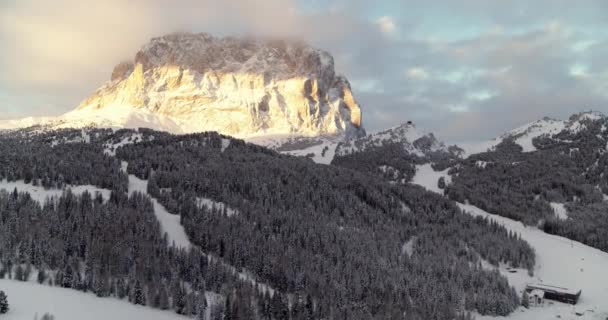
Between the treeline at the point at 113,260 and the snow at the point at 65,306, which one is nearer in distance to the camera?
the snow at the point at 65,306

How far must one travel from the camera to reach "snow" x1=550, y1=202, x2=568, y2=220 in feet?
456

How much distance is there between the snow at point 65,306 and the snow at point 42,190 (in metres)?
31.3

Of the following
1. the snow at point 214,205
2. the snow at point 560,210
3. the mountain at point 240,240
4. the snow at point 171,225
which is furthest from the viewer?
the snow at point 560,210

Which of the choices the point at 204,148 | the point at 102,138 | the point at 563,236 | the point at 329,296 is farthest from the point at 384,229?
the point at 102,138

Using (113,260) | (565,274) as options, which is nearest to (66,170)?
(113,260)

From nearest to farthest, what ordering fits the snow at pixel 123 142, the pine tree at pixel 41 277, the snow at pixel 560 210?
1. the pine tree at pixel 41 277
2. the snow at pixel 123 142
3. the snow at pixel 560 210

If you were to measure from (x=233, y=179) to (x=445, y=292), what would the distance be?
51499 mm

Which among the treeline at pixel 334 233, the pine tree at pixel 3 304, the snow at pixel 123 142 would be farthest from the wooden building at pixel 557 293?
the snow at pixel 123 142

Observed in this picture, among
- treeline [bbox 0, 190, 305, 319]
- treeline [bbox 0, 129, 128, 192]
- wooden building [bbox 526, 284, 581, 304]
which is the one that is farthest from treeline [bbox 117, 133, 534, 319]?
treeline [bbox 0, 190, 305, 319]

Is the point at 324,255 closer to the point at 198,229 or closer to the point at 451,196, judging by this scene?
the point at 198,229

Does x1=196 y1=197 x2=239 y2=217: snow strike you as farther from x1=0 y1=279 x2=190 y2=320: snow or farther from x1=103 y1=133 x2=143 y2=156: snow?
x1=103 y1=133 x2=143 y2=156: snow

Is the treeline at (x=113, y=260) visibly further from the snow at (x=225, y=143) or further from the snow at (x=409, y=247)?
the snow at (x=225, y=143)

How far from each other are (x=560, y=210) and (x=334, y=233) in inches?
3290

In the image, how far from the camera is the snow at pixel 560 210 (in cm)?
13898
